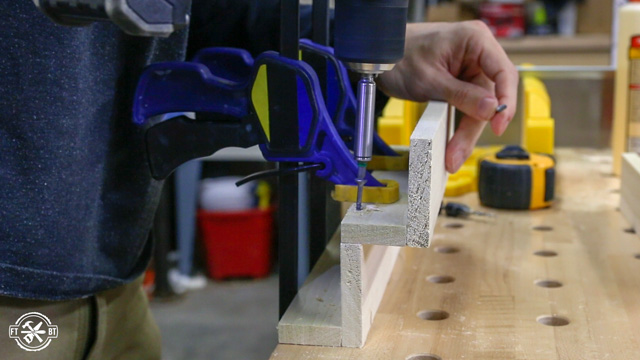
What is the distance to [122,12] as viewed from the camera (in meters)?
0.43

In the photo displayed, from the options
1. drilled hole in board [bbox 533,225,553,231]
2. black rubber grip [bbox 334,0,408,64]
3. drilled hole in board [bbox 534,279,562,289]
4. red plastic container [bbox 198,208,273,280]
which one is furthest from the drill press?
red plastic container [bbox 198,208,273,280]

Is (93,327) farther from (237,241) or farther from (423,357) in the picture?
(237,241)

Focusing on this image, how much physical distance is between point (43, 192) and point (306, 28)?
0.36 m

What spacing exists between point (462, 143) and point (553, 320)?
23cm

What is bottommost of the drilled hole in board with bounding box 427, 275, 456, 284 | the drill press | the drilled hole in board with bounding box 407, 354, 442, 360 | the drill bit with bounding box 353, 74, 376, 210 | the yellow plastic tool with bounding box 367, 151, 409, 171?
the drilled hole in board with bounding box 407, 354, 442, 360

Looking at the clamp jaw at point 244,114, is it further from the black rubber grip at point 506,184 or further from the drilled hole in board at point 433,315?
the black rubber grip at point 506,184

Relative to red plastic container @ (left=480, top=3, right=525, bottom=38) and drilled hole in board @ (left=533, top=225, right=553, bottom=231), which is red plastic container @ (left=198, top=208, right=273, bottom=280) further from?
drilled hole in board @ (left=533, top=225, right=553, bottom=231)

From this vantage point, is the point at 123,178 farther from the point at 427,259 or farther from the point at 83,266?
the point at 427,259

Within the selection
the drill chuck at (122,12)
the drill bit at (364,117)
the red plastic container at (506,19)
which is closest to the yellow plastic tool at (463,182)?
the drill bit at (364,117)

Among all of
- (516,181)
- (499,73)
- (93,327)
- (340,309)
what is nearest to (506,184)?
(516,181)

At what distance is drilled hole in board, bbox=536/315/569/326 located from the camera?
0.69 metres

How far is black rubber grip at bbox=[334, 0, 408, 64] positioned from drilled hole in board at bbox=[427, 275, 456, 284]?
330 mm

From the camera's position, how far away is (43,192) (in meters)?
0.69

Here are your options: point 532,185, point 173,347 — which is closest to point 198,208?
point 173,347
